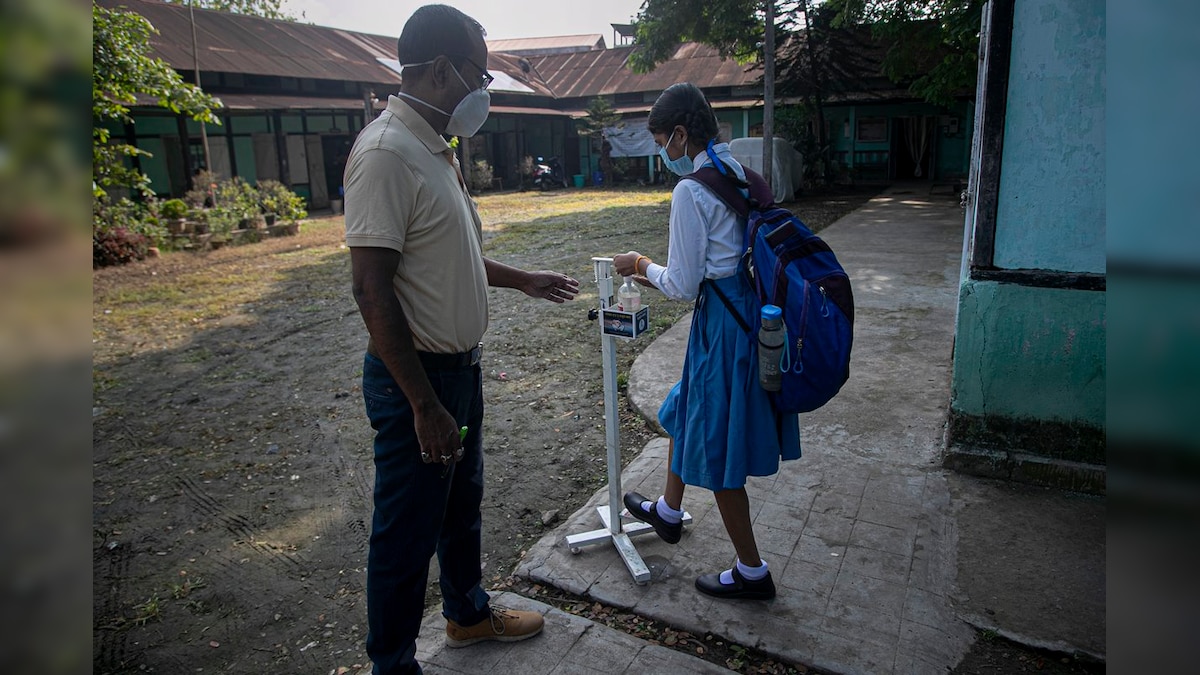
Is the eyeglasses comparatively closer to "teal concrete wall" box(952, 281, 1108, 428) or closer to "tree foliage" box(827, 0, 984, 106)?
"teal concrete wall" box(952, 281, 1108, 428)

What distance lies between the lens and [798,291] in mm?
2287

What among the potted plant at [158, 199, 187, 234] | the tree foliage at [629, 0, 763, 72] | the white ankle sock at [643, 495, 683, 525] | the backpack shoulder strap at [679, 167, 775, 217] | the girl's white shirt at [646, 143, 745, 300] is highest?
the tree foliage at [629, 0, 763, 72]

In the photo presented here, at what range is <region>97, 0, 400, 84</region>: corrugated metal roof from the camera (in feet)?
49.7

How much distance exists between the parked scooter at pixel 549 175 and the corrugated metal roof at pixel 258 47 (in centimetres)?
542

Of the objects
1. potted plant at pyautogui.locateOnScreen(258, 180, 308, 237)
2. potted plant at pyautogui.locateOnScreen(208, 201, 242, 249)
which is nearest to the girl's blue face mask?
potted plant at pyautogui.locateOnScreen(208, 201, 242, 249)

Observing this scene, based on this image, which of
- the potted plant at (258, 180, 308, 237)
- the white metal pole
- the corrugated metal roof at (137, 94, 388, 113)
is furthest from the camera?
the corrugated metal roof at (137, 94, 388, 113)

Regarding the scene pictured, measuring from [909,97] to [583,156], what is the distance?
34.4 ft

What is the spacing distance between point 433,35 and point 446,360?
902mm

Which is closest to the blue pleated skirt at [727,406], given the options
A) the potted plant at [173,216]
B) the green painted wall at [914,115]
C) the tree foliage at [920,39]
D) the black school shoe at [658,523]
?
the black school shoe at [658,523]

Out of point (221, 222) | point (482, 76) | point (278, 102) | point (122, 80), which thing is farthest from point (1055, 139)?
point (278, 102)

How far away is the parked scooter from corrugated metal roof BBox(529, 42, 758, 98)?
2907 millimetres

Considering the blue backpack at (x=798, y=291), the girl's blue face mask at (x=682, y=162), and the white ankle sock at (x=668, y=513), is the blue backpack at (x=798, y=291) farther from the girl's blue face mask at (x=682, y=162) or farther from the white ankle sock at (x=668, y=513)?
the white ankle sock at (x=668, y=513)
